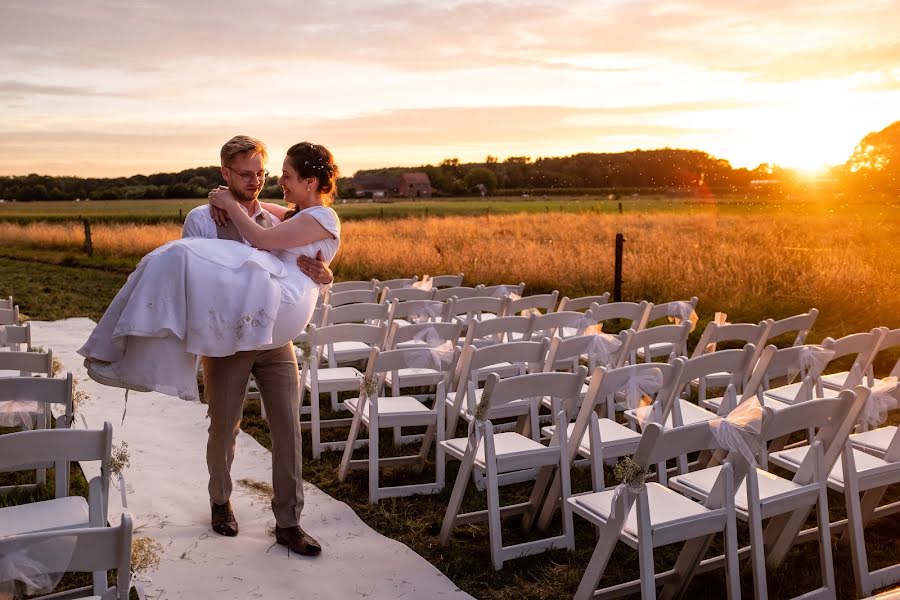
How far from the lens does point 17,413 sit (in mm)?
3971

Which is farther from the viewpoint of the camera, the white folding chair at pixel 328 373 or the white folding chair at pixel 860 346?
the white folding chair at pixel 328 373

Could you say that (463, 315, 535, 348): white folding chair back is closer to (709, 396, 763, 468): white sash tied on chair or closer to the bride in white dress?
the bride in white dress

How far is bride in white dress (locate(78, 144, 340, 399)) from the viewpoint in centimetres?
303

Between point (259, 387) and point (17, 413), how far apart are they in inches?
54.5

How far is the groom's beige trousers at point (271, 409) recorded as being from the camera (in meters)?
3.58

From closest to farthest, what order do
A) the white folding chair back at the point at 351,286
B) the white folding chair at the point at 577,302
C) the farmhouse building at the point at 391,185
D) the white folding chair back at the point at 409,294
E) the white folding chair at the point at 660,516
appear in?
the white folding chair at the point at 660,516 → the white folding chair at the point at 577,302 → the white folding chair back at the point at 409,294 → the white folding chair back at the point at 351,286 → the farmhouse building at the point at 391,185

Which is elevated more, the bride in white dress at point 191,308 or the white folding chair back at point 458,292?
the bride in white dress at point 191,308

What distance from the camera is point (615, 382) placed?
390 cm

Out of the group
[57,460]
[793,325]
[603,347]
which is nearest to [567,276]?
[793,325]

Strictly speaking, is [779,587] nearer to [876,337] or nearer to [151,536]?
[876,337]

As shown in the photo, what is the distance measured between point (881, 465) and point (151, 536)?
3703mm

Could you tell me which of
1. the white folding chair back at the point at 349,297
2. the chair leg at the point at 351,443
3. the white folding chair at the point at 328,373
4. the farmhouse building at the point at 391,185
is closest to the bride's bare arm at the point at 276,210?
the white folding chair at the point at 328,373

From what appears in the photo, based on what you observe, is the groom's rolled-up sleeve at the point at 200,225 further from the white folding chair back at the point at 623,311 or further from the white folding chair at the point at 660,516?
the white folding chair back at the point at 623,311

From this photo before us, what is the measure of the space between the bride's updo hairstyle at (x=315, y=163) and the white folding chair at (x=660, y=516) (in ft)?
6.07
